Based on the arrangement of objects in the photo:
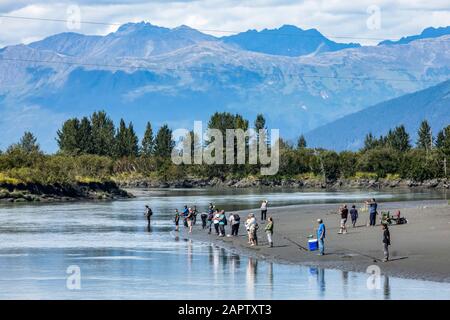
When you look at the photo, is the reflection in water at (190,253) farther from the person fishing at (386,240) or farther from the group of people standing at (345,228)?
the person fishing at (386,240)

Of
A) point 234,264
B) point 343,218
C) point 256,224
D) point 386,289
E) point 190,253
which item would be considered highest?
point 343,218

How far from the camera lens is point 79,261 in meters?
53.8

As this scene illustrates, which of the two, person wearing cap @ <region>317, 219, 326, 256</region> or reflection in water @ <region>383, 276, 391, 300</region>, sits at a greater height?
person wearing cap @ <region>317, 219, 326, 256</region>

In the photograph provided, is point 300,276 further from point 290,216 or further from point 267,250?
point 290,216

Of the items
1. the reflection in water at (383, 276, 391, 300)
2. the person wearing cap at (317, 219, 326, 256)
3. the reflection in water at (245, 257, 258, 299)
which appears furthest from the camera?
the person wearing cap at (317, 219, 326, 256)

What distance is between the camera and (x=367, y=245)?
5753 centimetres

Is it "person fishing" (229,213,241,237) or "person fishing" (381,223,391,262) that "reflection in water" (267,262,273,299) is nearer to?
"person fishing" (381,223,391,262)

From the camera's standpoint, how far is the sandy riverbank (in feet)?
157

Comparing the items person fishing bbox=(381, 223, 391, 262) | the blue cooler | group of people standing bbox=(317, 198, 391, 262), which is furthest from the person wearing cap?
person fishing bbox=(381, 223, 391, 262)

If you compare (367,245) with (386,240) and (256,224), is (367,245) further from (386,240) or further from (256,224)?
(386,240)

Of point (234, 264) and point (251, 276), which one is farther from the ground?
point (234, 264)

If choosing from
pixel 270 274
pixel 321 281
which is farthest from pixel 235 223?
pixel 321 281
